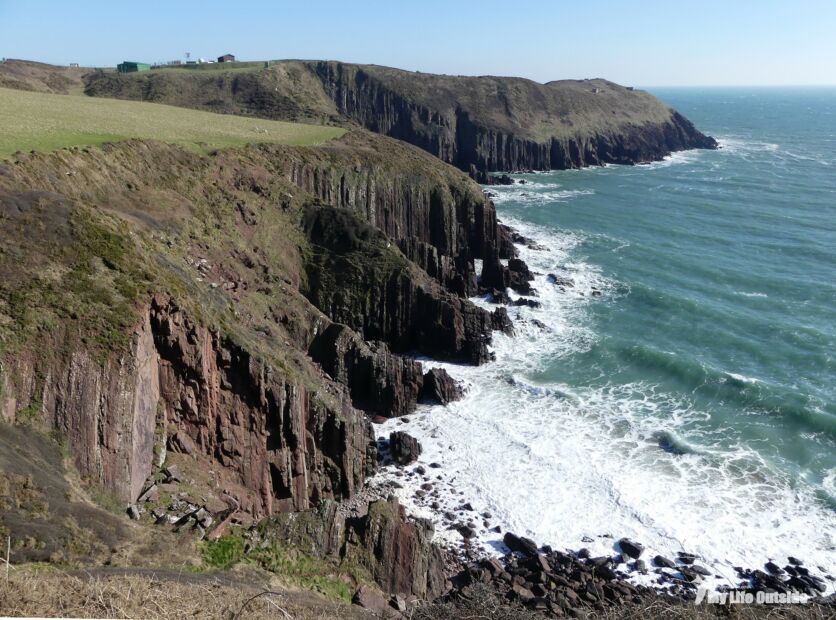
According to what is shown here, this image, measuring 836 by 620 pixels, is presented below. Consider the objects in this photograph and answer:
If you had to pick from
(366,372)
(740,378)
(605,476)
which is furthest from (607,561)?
(740,378)

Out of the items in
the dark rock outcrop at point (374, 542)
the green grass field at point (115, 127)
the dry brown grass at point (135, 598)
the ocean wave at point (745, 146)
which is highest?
the ocean wave at point (745, 146)

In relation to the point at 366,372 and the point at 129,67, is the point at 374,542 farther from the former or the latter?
the point at 129,67

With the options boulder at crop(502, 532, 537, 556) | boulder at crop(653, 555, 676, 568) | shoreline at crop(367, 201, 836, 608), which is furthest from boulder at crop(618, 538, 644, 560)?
boulder at crop(502, 532, 537, 556)

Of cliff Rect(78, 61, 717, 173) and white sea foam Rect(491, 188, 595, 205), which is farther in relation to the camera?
cliff Rect(78, 61, 717, 173)

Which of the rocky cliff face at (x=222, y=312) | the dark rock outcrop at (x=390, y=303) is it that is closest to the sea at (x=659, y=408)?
the dark rock outcrop at (x=390, y=303)

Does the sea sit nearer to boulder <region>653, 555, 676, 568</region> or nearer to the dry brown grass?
boulder <region>653, 555, 676, 568</region>

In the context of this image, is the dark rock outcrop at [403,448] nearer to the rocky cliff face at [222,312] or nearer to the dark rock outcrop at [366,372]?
the rocky cliff face at [222,312]
